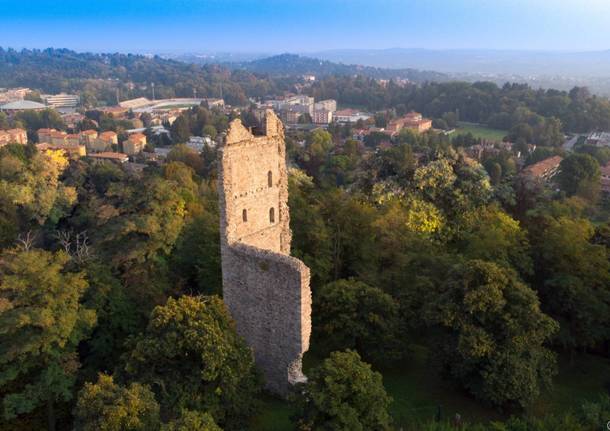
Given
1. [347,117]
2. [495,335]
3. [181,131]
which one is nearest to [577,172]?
[495,335]

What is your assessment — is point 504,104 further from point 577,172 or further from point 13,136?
point 13,136

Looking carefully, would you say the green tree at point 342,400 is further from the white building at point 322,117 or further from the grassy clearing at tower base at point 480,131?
the white building at point 322,117

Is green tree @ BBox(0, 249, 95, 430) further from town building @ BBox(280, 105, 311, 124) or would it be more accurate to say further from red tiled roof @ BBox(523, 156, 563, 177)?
town building @ BBox(280, 105, 311, 124)

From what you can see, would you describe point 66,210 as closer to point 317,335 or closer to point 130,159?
point 317,335

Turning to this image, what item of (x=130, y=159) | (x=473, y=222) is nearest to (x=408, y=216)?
(x=473, y=222)

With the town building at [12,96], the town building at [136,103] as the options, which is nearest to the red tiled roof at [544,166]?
the town building at [136,103]

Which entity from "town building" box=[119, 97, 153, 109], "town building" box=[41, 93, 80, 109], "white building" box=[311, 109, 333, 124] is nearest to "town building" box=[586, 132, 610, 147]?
"white building" box=[311, 109, 333, 124]
